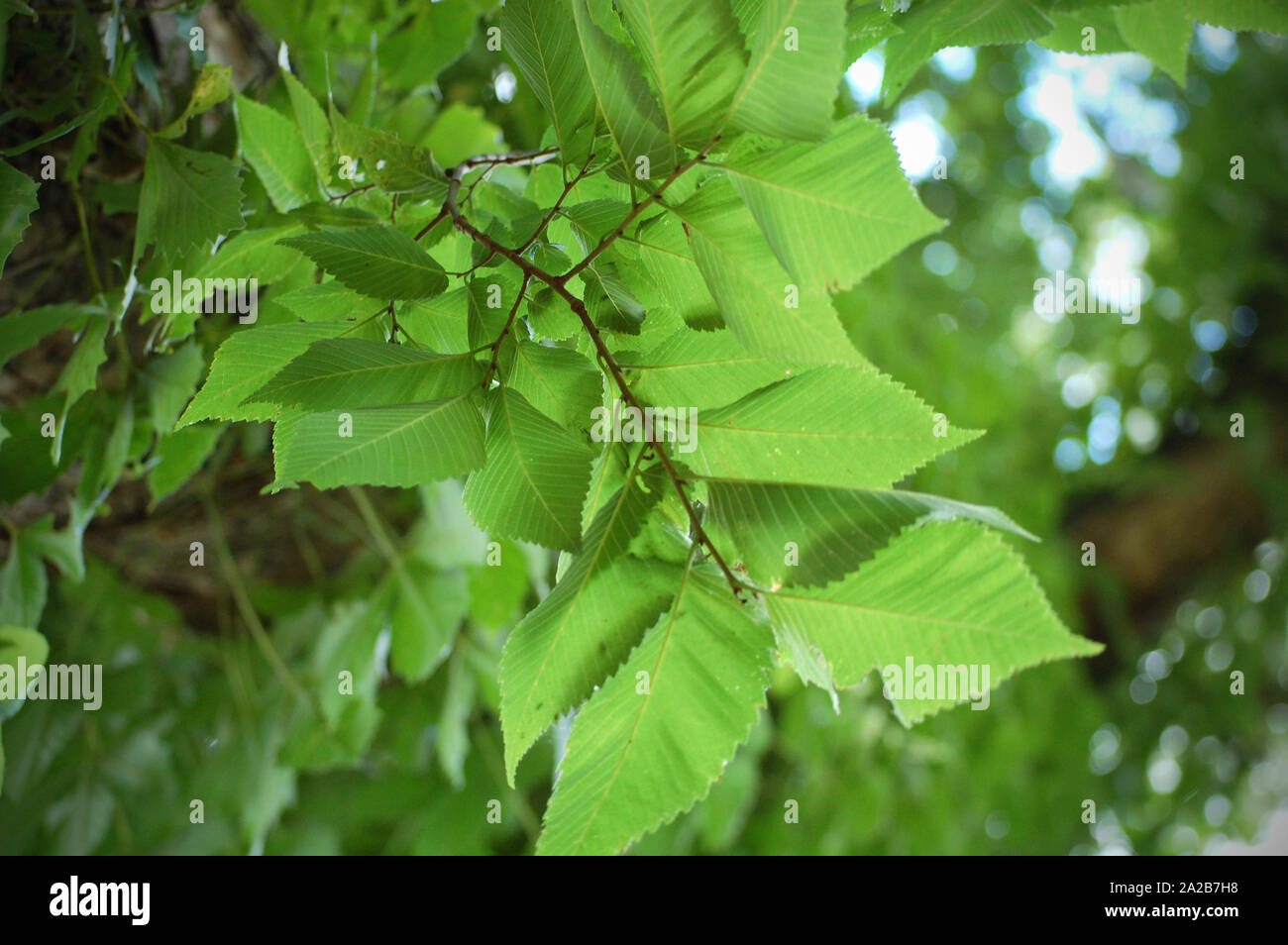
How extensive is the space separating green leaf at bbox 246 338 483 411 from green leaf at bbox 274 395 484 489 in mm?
16

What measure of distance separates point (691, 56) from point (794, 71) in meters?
0.03

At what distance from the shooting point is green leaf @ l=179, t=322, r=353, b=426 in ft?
1.04

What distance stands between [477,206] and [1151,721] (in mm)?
1873

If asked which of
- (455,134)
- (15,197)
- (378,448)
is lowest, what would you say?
(378,448)

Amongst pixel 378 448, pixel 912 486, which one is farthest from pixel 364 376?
pixel 912 486

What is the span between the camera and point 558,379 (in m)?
0.31

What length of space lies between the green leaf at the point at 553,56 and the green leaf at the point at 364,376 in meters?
0.09

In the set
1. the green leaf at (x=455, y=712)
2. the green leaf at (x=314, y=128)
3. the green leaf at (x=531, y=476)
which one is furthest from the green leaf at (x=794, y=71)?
the green leaf at (x=455, y=712)

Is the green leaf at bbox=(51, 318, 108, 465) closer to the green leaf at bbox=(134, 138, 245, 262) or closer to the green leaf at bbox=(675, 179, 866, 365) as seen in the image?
the green leaf at bbox=(134, 138, 245, 262)

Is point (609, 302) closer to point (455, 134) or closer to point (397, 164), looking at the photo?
point (397, 164)

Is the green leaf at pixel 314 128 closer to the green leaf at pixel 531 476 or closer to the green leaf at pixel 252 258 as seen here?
the green leaf at pixel 252 258

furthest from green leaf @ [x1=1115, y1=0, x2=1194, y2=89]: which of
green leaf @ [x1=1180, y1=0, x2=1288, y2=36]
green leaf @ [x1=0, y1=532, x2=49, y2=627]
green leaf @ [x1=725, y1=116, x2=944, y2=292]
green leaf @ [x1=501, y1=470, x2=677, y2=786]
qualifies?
green leaf @ [x1=0, y1=532, x2=49, y2=627]

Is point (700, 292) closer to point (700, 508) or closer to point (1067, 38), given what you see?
point (700, 508)
